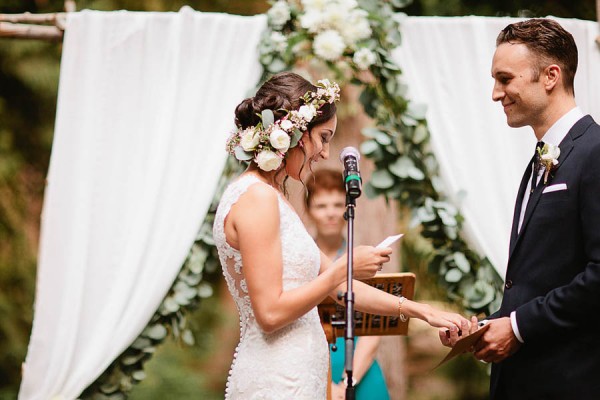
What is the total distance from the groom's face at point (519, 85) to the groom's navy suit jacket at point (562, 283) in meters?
0.16

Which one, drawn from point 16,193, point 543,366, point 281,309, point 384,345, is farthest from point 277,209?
point 16,193

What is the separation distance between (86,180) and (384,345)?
5.95 feet

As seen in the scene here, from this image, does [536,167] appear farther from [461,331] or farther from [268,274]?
[268,274]

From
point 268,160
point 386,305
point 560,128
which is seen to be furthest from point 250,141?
point 560,128

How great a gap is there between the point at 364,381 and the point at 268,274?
183 cm

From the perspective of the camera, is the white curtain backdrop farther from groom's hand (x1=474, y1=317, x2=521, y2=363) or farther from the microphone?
the microphone

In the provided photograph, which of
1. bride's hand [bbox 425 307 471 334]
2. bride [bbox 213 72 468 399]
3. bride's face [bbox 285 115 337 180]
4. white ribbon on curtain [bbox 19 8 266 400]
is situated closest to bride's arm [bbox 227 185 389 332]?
bride [bbox 213 72 468 399]

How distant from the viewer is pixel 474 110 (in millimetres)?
3912

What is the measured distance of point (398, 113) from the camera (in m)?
3.94

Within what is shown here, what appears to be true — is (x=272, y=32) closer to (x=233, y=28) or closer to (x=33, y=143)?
(x=233, y=28)

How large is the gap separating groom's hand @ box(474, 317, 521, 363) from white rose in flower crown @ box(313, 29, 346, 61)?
1.73 meters

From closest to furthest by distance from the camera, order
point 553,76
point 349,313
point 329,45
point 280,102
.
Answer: point 349,313 → point 280,102 → point 553,76 → point 329,45

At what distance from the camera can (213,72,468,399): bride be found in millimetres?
2334

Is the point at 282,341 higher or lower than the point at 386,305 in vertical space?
lower
